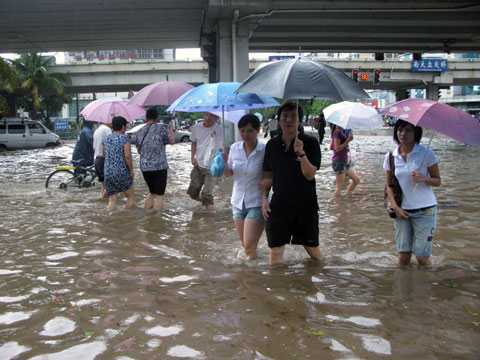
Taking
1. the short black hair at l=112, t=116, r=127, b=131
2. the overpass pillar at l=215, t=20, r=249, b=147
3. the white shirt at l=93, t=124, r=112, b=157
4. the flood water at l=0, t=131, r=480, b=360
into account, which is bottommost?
the flood water at l=0, t=131, r=480, b=360

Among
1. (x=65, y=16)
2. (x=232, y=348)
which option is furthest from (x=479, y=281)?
(x=65, y=16)

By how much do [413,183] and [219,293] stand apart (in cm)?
216

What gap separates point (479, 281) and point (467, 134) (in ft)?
5.21

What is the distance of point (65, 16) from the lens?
19906 mm

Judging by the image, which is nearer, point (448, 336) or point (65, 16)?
point (448, 336)

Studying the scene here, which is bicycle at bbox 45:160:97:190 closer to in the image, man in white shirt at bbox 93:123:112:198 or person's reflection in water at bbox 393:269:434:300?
man in white shirt at bbox 93:123:112:198

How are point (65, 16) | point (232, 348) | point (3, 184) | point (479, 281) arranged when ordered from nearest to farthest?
point (232, 348) < point (479, 281) < point (3, 184) < point (65, 16)

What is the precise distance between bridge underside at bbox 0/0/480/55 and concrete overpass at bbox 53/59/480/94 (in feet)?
39.3

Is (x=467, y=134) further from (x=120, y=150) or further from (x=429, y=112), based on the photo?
(x=120, y=150)

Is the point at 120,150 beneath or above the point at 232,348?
above

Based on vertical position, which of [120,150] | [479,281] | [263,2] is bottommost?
[479,281]

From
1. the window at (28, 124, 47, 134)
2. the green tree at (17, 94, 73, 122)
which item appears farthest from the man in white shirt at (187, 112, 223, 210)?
the green tree at (17, 94, 73, 122)

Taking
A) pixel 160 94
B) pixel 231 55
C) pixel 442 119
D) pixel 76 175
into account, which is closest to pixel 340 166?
pixel 160 94

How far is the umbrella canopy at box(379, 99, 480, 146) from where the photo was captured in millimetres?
4387
